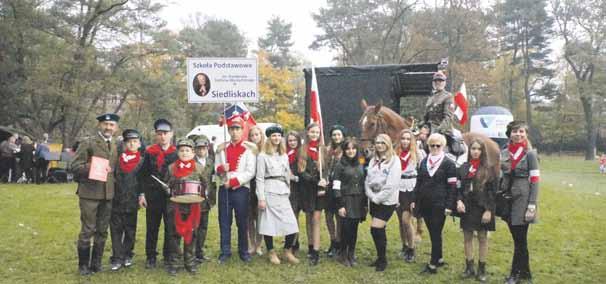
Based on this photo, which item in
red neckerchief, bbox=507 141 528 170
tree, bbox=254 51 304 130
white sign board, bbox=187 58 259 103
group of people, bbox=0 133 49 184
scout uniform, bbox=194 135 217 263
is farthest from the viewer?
tree, bbox=254 51 304 130

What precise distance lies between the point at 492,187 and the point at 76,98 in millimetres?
22228

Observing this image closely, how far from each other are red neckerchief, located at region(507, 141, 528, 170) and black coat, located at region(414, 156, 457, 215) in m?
0.62

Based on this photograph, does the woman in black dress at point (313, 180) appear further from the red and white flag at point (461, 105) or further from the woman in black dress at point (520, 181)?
the red and white flag at point (461, 105)

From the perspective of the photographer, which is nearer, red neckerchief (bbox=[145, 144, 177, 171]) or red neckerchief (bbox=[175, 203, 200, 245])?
red neckerchief (bbox=[175, 203, 200, 245])

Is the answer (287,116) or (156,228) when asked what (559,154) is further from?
(156,228)

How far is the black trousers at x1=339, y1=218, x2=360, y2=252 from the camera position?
5996 mm

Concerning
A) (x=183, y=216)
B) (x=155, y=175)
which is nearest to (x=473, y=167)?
(x=183, y=216)

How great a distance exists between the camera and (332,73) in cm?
1020

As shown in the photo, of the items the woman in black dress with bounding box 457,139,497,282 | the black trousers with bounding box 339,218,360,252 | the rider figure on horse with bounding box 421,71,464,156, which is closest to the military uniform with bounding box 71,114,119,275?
the black trousers with bounding box 339,218,360,252

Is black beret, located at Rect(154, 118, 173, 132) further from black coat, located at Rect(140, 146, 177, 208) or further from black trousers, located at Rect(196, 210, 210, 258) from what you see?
black trousers, located at Rect(196, 210, 210, 258)

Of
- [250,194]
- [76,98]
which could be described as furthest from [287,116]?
[250,194]

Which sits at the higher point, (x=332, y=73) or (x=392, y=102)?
(x=332, y=73)

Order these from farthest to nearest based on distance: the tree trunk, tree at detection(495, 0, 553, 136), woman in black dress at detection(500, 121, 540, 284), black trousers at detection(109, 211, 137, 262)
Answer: tree at detection(495, 0, 553, 136)
the tree trunk
black trousers at detection(109, 211, 137, 262)
woman in black dress at detection(500, 121, 540, 284)

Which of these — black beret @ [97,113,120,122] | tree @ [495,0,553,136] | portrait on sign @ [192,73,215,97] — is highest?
tree @ [495,0,553,136]
